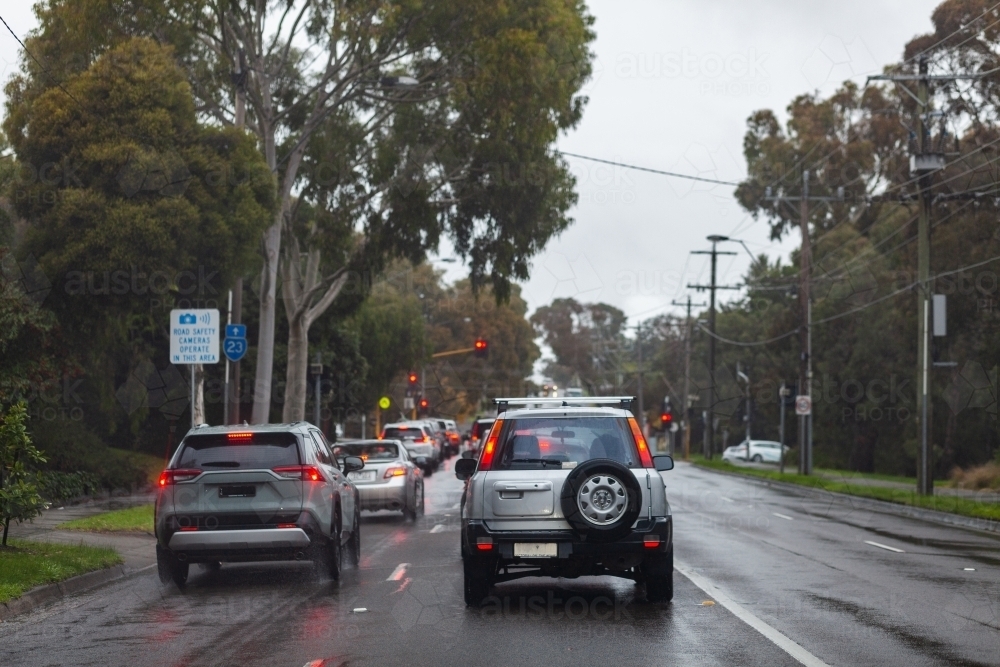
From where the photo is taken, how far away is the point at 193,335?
21266mm

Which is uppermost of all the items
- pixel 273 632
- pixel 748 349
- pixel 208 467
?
pixel 748 349

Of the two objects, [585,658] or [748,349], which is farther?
[748,349]

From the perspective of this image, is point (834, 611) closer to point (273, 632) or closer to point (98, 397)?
point (273, 632)

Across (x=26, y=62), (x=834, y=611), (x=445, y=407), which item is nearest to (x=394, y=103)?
(x=26, y=62)

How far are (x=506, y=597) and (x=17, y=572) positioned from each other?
5.01 m

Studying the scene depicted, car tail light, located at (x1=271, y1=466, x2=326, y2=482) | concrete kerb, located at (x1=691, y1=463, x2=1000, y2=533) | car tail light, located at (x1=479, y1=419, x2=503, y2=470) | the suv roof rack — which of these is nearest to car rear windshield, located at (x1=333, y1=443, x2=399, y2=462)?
car tail light, located at (x1=271, y1=466, x2=326, y2=482)

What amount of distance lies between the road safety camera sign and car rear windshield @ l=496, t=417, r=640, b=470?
34.7 ft

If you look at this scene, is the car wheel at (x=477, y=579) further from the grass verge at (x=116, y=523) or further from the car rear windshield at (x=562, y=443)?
the grass verge at (x=116, y=523)

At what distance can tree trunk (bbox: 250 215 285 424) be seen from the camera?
3086 cm

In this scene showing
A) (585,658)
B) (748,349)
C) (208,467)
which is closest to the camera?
(585,658)

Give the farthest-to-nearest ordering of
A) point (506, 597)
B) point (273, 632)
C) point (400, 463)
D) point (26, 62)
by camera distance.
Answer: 1. point (26, 62)
2. point (400, 463)
3. point (506, 597)
4. point (273, 632)

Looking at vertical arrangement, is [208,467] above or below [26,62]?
below

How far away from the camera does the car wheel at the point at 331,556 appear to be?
14008 millimetres

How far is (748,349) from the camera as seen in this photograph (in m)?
84.4
